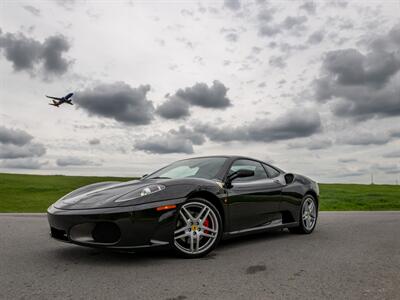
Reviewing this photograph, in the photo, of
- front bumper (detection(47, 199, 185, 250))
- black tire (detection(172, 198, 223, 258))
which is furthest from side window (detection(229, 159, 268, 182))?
front bumper (detection(47, 199, 185, 250))

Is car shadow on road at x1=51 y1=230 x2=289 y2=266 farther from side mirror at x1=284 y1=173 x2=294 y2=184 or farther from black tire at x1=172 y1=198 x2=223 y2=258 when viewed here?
side mirror at x1=284 y1=173 x2=294 y2=184

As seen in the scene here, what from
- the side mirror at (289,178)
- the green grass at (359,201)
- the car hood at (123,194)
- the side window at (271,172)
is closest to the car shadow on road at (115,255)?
the car hood at (123,194)

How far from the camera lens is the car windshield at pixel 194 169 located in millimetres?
5760

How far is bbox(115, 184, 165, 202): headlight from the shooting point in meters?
4.66

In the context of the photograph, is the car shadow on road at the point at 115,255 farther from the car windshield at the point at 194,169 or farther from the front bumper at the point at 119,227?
the car windshield at the point at 194,169

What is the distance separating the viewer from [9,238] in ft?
20.9

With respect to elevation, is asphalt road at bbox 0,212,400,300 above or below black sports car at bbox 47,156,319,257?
below

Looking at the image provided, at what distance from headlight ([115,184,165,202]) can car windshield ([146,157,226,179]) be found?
0.98 m

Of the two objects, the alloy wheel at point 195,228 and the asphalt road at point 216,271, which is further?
the alloy wheel at point 195,228

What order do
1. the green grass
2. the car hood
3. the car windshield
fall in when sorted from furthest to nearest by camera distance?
the green grass → the car windshield → the car hood

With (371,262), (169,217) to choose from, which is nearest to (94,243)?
(169,217)

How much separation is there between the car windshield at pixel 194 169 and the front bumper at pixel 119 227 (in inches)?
48.3

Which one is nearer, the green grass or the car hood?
the car hood

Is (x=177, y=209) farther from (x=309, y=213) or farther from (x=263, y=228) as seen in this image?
(x=309, y=213)
